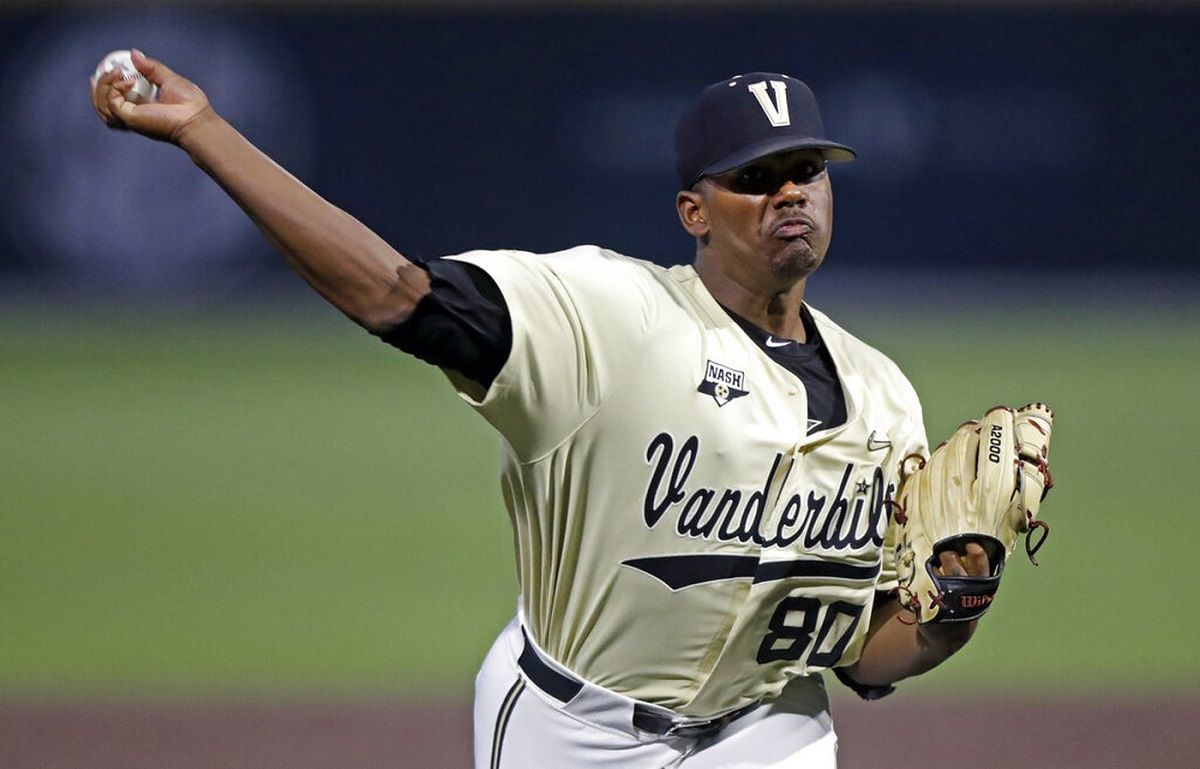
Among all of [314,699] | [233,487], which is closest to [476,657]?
[314,699]

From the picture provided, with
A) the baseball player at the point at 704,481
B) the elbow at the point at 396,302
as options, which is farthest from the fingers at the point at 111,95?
the elbow at the point at 396,302

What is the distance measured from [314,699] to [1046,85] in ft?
41.0

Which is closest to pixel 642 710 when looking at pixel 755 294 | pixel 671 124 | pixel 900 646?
pixel 900 646

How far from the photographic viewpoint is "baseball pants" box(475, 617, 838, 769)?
3506 millimetres

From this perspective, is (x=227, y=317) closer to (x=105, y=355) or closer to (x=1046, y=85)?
(x=105, y=355)

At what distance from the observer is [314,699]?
7.47m

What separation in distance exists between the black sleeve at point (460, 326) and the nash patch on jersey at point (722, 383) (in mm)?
491

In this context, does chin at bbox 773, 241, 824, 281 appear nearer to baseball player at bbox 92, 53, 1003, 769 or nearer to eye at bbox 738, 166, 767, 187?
baseball player at bbox 92, 53, 1003, 769

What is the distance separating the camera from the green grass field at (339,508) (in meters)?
8.23

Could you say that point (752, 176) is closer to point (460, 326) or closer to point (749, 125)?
point (749, 125)

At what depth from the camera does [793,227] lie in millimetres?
3449

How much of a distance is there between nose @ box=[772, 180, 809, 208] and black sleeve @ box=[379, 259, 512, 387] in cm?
72

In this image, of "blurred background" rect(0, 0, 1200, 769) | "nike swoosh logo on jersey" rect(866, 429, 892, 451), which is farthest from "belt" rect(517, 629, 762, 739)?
"blurred background" rect(0, 0, 1200, 769)

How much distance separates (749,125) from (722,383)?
0.53m
